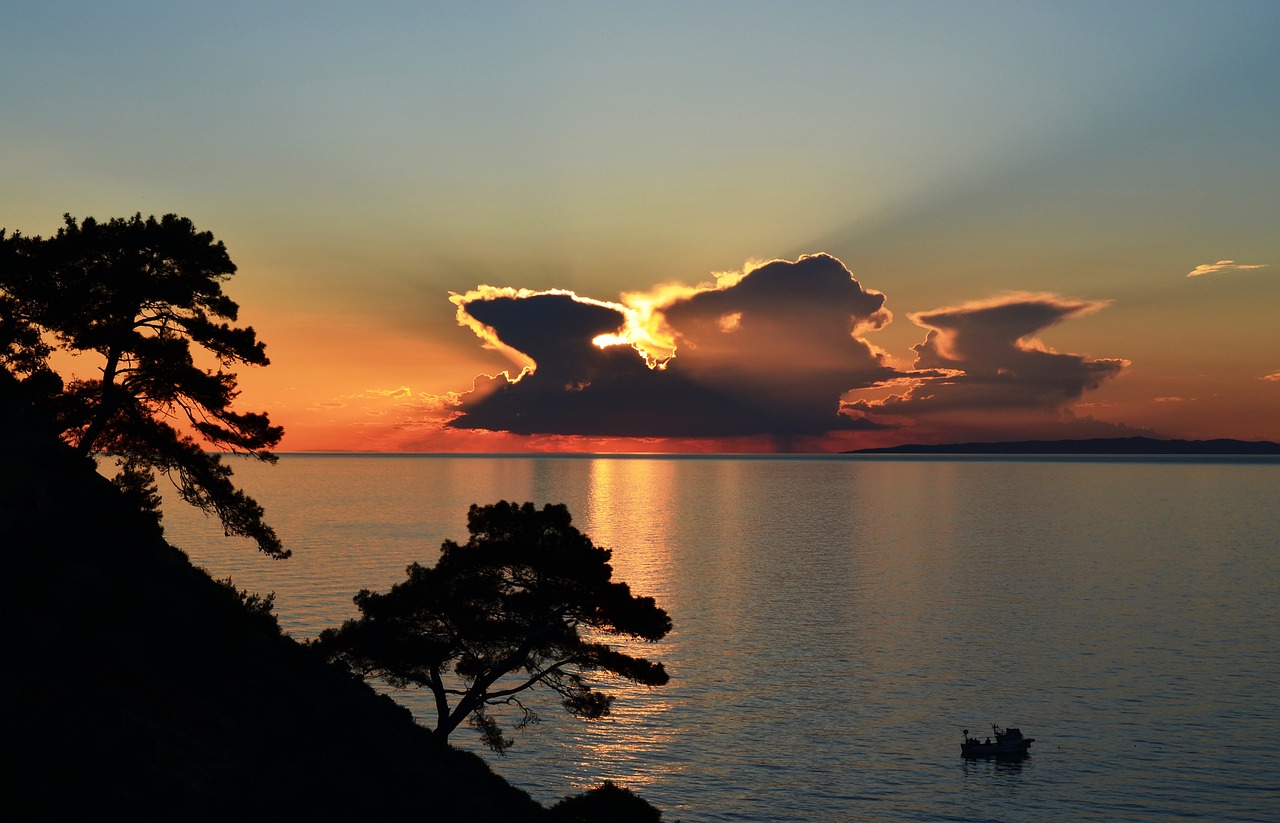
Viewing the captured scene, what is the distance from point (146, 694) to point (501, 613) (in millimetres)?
16804

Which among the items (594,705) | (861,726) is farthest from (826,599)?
(594,705)

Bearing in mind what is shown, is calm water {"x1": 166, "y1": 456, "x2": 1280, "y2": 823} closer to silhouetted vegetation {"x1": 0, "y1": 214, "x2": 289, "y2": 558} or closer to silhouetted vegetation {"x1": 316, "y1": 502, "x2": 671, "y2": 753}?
silhouetted vegetation {"x1": 316, "y1": 502, "x2": 671, "y2": 753}

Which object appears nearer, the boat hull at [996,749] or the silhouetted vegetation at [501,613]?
the silhouetted vegetation at [501,613]

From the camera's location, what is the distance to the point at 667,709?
59.3 meters

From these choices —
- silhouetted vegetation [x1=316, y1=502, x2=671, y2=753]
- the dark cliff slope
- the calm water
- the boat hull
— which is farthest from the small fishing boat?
the dark cliff slope

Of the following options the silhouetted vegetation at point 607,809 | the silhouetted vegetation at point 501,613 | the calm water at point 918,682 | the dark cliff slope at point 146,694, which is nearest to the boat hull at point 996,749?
the calm water at point 918,682

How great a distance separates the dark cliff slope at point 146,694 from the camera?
15812 mm

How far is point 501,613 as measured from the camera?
34312 mm

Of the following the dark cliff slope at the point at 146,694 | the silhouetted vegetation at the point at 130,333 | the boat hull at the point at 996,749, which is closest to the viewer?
the dark cliff slope at the point at 146,694

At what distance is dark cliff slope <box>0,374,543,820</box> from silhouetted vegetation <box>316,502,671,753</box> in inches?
283

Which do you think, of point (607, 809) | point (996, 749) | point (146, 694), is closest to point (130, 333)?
point (146, 694)

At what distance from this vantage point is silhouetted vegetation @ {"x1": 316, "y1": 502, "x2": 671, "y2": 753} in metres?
32.9

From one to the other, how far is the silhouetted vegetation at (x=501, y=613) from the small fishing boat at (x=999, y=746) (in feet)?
82.6

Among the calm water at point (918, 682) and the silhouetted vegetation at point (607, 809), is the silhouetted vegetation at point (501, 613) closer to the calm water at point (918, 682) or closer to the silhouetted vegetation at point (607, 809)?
the silhouetted vegetation at point (607, 809)
